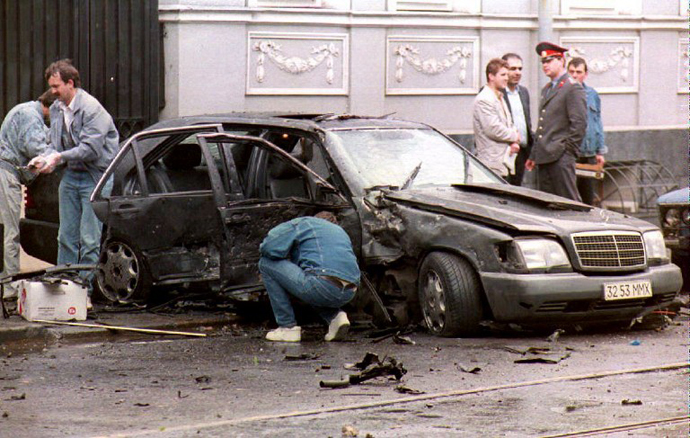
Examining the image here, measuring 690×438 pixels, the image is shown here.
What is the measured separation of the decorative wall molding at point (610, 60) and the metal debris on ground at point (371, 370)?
11094 millimetres

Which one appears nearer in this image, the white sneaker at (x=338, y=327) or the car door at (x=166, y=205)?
the white sneaker at (x=338, y=327)

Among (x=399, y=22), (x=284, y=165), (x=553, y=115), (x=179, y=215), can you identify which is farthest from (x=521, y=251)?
(x=399, y=22)

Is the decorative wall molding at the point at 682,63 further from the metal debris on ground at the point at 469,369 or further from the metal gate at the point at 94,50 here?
the metal debris on ground at the point at 469,369

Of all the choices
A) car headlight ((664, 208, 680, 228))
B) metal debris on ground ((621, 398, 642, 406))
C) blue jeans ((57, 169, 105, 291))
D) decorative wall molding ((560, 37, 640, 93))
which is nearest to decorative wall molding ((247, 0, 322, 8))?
decorative wall molding ((560, 37, 640, 93))

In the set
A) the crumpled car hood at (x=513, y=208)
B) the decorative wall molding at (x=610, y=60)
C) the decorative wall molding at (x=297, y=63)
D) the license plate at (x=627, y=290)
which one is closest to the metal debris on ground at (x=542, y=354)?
the license plate at (x=627, y=290)

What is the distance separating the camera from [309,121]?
37.2 feet

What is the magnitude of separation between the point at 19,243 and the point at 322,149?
3.19 metres

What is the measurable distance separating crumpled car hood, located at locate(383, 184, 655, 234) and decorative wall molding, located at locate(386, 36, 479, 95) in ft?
23.3

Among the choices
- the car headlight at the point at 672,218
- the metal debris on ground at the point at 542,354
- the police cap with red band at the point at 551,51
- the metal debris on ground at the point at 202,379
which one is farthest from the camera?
the police cap with red band at the point at 551,51

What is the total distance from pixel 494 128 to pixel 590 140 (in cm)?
240

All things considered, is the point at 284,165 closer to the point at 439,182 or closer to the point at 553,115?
the point at 439,182

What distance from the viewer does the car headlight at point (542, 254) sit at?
985 centimetres

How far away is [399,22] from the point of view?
58.9ft

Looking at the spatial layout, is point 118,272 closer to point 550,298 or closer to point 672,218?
point 550,298
